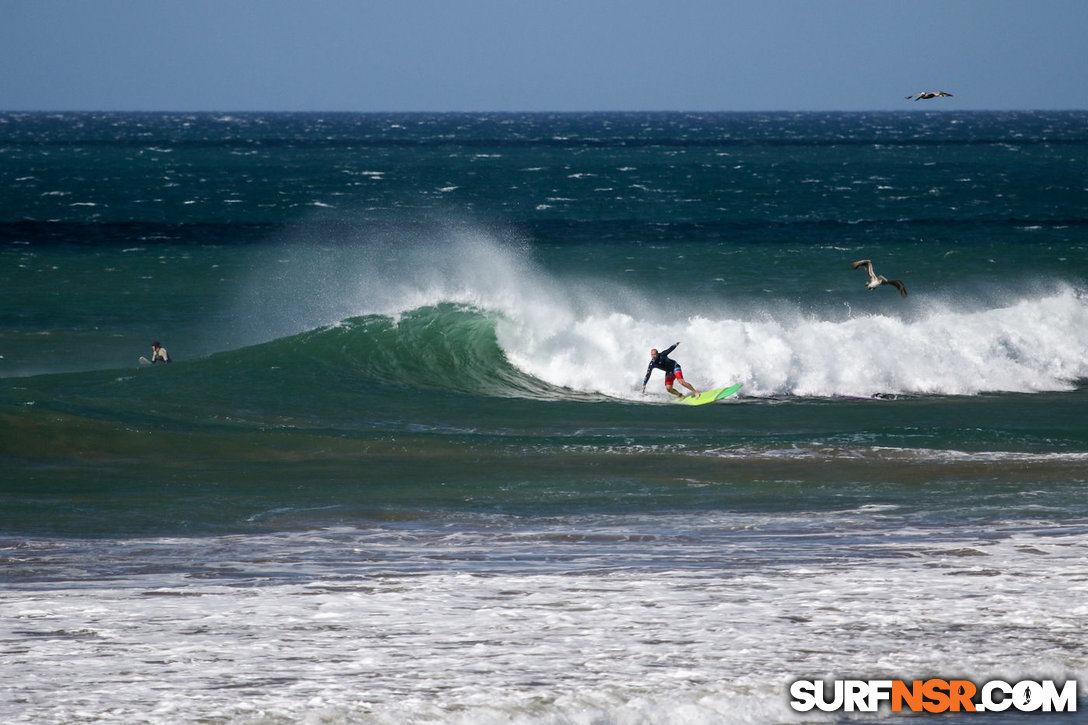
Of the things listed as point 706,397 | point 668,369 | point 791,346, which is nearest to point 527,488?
point 668,369

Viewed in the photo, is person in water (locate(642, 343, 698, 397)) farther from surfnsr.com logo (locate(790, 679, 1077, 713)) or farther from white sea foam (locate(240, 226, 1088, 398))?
surfnsr.com logo (locate(790, 679, 1077, 713))

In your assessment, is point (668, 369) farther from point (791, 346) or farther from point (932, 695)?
point (932, 695)

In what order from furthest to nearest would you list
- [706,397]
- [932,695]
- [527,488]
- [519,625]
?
[706,397]
[527,488]
[519,625]
[932,695]

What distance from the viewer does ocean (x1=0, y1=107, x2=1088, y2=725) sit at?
8398 mm

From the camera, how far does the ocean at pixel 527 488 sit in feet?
27.6

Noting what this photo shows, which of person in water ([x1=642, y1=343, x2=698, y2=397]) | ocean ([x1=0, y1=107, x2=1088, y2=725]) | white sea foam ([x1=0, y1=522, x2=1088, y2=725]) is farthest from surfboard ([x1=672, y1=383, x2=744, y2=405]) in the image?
white sea foam ([x1=0, y1=522, x2=1088, y2=725])

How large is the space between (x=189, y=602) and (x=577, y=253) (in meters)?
38.8

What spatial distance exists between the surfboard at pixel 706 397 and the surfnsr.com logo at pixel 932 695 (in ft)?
45.8

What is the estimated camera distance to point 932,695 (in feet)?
26.1

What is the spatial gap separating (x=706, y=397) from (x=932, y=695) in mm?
14406

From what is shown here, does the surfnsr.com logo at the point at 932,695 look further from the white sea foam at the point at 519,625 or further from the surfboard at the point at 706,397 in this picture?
the surfboard at the point at 706,397

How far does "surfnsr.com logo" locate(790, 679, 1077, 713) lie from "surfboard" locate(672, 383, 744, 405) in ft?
45.8

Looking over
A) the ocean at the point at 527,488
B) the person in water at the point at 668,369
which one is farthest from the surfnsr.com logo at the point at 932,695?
the person in water at the point at 668,369

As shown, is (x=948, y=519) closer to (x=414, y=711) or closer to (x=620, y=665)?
(x=620, y=665)
